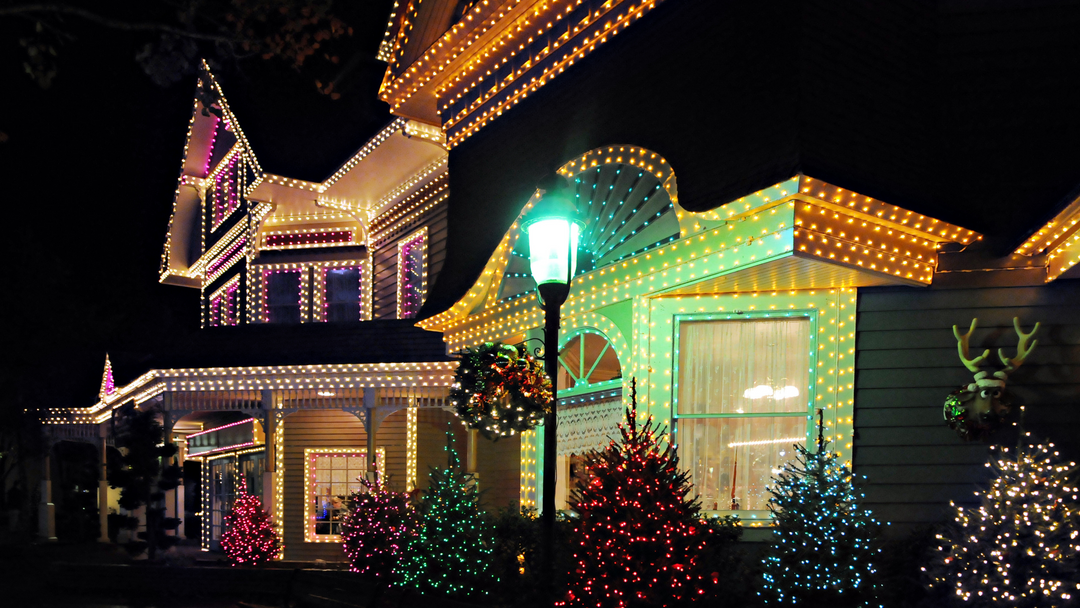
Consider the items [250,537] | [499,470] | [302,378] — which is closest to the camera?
[499,470]

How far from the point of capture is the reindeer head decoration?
8.88 metres

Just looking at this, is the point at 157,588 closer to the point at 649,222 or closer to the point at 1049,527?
the point at 649,222

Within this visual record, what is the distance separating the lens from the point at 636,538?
8375 mm

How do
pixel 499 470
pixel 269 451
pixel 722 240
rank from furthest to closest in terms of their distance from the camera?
pixel 269 451
pixel 499 470
pixel 722 240

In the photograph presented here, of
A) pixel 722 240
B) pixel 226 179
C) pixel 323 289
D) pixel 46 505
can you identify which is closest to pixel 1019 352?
pixel 722 240

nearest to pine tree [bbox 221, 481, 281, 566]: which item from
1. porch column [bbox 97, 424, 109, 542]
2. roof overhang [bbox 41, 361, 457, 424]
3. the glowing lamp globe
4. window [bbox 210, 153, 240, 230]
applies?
roof overhang [bbox 41, 361, 457, 424]

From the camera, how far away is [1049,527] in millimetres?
7652

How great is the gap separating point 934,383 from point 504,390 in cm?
421

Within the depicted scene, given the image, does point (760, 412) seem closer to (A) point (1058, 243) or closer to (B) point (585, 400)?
(B) point (585, 400)

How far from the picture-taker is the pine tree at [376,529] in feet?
42.1

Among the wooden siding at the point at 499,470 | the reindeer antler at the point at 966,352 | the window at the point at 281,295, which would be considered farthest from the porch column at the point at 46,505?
the reindeer antler at the point at 966,352

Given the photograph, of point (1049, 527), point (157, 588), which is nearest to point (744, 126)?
point (1049, 527)

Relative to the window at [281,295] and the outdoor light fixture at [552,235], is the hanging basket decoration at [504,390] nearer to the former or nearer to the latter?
the outdoor light fixture at [552,235]

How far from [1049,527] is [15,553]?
73.3 feet
